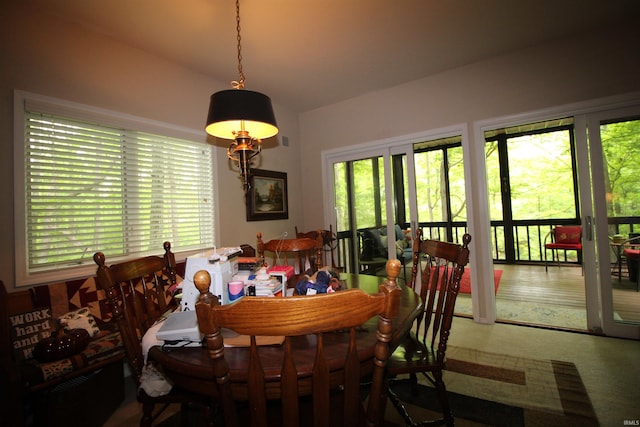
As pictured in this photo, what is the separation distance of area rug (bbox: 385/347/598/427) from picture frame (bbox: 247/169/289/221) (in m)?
2.43

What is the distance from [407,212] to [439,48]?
1824mm

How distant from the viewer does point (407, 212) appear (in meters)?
3.53

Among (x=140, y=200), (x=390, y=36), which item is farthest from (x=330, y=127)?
(x=140, y=200)

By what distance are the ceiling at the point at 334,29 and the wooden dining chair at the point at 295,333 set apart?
223cm

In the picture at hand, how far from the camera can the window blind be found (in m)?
1.96

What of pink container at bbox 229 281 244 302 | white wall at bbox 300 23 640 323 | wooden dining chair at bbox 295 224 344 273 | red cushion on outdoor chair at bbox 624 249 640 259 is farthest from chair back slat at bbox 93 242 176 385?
red cushion on outdoor chair at bbox 624 249 640 259

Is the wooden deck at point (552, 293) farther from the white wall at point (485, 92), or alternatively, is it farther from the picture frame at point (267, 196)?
the picture frame at point (267, 196)

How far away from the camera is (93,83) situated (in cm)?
221

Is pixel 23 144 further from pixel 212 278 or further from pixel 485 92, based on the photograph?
pixel 485 92

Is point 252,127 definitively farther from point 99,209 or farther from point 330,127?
point 330,127

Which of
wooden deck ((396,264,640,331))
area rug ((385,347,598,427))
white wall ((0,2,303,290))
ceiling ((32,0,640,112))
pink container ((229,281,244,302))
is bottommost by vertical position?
area rug ((385,347,598,427))

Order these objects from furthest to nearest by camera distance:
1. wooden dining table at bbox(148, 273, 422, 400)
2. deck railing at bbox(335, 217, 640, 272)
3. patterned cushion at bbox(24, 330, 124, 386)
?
deck railing at bbox(335, 217, 640, 272) → patterned cushion at bbox(24, 330, 124, 386) → wooden dining table at bbox(148, 273, 422, 400)

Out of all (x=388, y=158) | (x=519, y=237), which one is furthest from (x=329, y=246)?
(x=519, y=237)

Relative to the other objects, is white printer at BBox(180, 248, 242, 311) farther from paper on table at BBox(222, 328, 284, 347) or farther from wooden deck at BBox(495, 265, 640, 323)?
wooden deck at BBox(495, 265, 640, 323)
